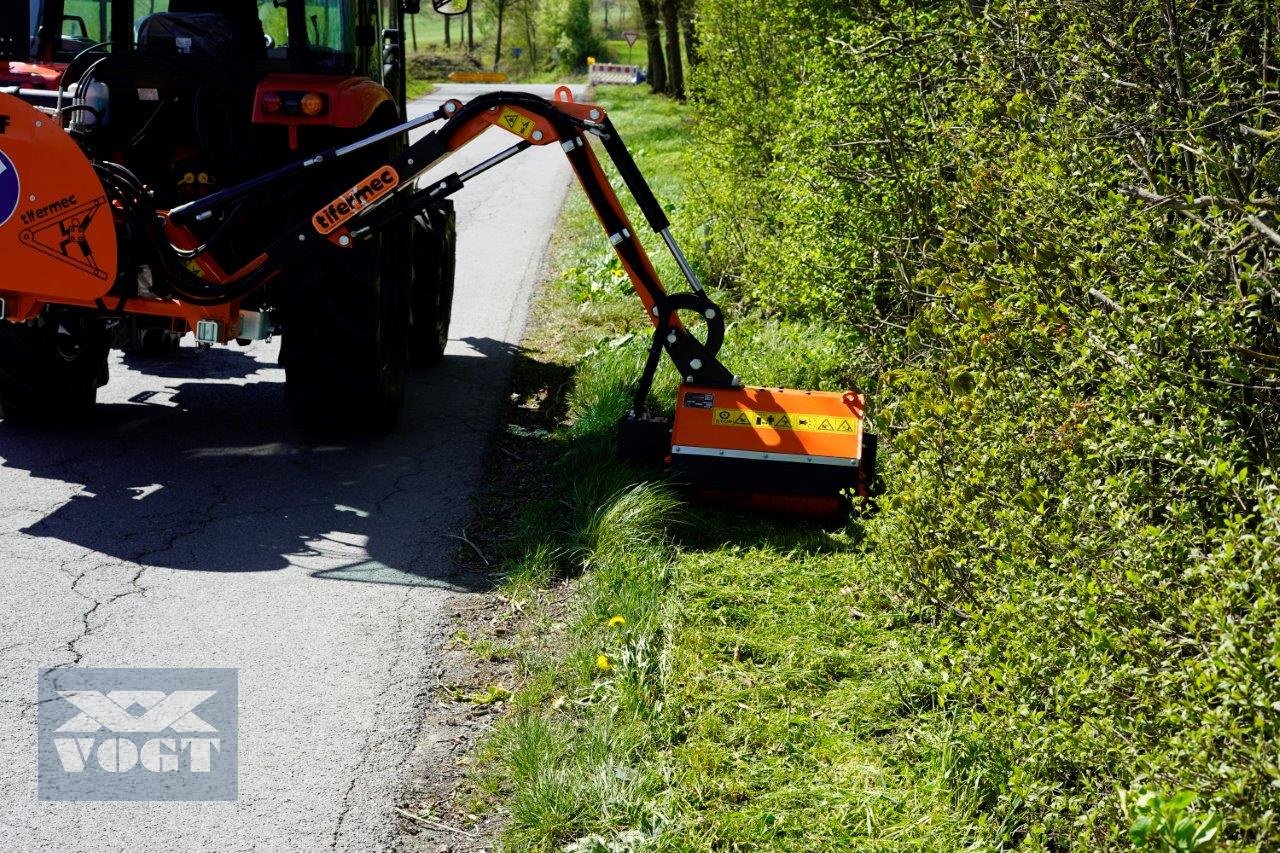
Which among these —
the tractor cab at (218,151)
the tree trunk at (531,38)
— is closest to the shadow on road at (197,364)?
the tractor cab at (218,151)

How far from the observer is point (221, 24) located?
7043mm

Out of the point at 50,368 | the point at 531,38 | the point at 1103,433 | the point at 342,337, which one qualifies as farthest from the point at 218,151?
the point at 531,38

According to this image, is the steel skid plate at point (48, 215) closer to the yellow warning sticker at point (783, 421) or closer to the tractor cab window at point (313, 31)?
the tractor cab window at point (313, 31)

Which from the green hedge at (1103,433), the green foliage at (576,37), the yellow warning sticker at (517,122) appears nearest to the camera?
the green hedge at (1103,433)

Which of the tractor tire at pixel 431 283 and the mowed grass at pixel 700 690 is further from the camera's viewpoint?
the tractor tire at pixel 431 283

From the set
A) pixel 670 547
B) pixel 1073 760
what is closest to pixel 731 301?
pixel 670 547

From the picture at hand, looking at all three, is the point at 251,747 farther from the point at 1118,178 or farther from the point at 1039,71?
the point at 1039,71

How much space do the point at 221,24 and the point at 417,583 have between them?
3.46m

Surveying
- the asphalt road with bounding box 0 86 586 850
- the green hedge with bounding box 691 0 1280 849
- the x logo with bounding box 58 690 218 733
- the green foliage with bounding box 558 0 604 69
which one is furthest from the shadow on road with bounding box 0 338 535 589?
the green foliage with bounding box 558 0 604 69

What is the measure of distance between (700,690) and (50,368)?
13.7ft

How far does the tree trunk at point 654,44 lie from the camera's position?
3009 cm

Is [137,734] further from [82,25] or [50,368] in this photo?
[82,25]

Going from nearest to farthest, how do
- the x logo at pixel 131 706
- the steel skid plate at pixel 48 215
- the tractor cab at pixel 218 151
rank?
the x logo at pixel 131 706
the steel skid plate at pixel 48 215
the tractor cab at pixel 218 151

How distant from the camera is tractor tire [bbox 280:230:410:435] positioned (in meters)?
6.61
